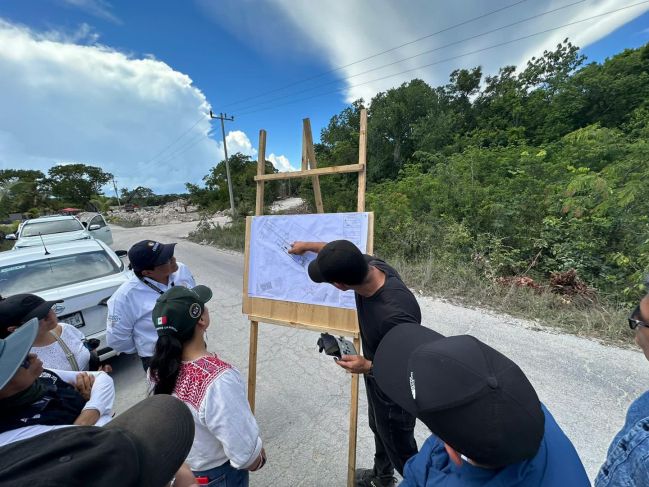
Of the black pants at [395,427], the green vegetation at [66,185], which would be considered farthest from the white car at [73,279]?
the green vegetation at [66,185]

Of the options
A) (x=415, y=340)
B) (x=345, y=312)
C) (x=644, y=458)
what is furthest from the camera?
(x=345, y=312)

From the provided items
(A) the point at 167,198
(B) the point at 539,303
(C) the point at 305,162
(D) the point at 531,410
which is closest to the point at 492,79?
(B) the point at 539,303

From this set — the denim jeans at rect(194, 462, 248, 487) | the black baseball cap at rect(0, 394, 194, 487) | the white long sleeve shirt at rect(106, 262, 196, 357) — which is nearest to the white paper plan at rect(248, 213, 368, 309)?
the white long sleeve shirt at rect(106, 262, 196, 357)

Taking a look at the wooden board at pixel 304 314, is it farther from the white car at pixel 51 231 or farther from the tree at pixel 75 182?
the tree at pixel 75 182

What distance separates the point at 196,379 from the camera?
124cm

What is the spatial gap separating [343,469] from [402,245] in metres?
5.68

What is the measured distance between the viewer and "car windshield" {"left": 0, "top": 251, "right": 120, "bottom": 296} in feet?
11.2

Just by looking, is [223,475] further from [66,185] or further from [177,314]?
[66,185]

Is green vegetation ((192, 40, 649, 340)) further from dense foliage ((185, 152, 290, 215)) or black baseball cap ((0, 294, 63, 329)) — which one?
dense foliage ((185, 152, 290, 215))

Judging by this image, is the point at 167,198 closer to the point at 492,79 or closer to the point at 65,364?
the point at 492,79

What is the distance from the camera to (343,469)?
2203mm

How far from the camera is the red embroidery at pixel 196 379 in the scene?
122cm

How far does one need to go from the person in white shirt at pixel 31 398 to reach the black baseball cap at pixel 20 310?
59cm

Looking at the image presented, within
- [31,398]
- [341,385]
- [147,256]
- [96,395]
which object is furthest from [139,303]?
[341,385]
